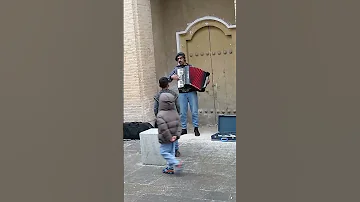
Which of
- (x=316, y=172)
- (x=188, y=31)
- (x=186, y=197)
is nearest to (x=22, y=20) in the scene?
(x=316, y=172)

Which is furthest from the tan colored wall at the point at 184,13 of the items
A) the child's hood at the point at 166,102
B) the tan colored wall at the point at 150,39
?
the child's hood at the point at 166,102

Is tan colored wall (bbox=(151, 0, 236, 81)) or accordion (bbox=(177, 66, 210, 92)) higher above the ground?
tan colored wall (bbox=(151, 0, 236, 81))

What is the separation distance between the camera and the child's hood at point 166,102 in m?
5.66

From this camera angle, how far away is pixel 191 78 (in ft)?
26.4

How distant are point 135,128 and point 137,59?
158cm

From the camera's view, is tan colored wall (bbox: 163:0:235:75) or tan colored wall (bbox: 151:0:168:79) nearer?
tan colored wall (bbox: 163:0:235:75)

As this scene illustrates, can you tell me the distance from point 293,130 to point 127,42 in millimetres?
7388

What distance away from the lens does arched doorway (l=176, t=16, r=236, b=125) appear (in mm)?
9461

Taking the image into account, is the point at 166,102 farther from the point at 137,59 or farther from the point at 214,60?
the point at 214,60

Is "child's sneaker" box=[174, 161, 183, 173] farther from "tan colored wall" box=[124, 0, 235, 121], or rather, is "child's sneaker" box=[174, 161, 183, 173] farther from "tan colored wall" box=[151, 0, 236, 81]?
"tan colored wall" box=[151, 0, 236, 81]

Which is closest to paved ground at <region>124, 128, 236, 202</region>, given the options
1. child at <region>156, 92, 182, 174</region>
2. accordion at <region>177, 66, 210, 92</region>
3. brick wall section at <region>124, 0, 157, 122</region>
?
child at <region>156, 92, 182, 174</region>

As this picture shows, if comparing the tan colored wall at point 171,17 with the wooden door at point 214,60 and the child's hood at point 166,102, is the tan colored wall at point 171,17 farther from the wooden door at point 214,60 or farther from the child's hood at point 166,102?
the child's hood at point 166,102

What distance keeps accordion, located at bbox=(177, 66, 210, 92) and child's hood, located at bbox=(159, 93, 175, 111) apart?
2279mm

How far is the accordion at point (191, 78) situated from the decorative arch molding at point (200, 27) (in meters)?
1.69
